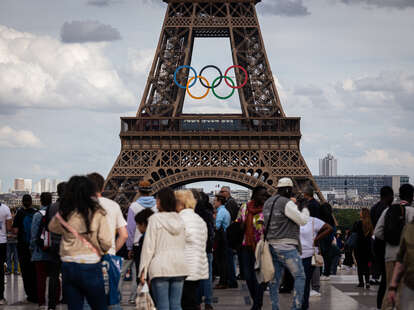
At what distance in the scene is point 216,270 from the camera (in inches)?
898

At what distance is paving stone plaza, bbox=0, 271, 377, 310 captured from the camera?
15.3 m

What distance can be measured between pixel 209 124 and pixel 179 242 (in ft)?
148

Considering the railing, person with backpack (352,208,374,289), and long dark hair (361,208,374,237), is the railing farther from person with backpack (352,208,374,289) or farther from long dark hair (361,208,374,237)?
long dark hair (361,208,374,237)

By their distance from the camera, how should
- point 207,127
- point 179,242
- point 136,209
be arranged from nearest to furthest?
point 179,242
point 136,209
point 207,127

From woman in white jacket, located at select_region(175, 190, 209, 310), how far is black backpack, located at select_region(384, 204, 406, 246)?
2.48 metres

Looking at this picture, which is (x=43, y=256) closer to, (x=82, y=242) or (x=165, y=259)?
(x=165, y=259)

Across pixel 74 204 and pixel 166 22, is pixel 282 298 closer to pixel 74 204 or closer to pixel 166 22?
pixel 74 204

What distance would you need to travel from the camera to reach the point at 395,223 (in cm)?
1138

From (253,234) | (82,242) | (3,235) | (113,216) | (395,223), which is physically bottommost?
(3,235)

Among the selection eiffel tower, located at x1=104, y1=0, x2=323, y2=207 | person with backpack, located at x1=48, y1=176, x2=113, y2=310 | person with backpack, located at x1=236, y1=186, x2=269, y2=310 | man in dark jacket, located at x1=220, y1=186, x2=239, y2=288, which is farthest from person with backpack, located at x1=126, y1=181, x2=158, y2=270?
eiffel tower, located at x1=104, y1=0, x2=323, y2=207

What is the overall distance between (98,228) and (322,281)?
41.3ft

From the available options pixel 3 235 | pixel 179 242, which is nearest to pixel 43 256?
pixel 3 235

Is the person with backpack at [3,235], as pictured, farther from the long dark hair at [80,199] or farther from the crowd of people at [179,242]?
the long dark hair at [80,199]

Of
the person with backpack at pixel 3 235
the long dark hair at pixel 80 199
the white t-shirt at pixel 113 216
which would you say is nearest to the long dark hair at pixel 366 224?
the person with backpack at pixel 3 235
